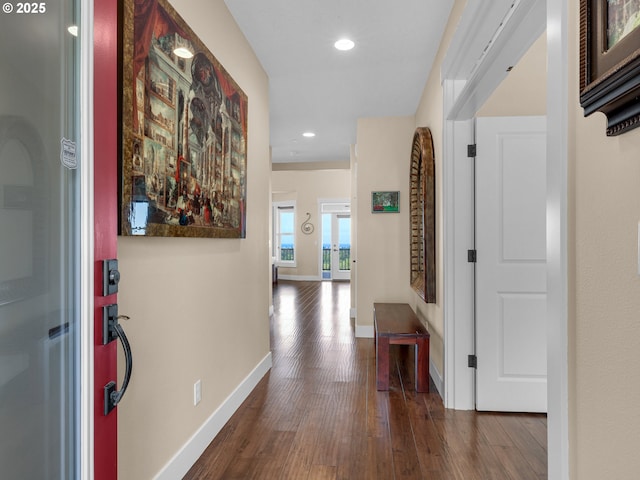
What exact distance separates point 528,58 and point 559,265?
2230mm

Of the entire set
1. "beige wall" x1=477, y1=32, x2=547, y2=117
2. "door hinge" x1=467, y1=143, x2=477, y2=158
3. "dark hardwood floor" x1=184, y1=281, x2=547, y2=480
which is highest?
"beige wall" x1=477, y1=32, x2=547, y2=117

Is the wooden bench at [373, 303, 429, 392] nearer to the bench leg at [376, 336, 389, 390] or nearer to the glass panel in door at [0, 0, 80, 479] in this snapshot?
the bench leg at [376, 336, 389, 390]

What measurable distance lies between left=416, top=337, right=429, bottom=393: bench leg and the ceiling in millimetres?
2344

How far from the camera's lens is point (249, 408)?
8.75ft

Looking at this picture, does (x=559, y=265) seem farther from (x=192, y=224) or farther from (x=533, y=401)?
(x=533, y=401)

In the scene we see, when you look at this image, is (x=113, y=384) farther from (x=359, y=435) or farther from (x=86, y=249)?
(x=359, y=435)

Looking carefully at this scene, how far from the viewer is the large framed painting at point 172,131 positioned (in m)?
1.43

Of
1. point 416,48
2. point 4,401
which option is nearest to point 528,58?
point 416,48

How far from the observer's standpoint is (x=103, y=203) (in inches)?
39.2

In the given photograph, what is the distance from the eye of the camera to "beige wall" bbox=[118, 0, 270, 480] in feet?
4.99

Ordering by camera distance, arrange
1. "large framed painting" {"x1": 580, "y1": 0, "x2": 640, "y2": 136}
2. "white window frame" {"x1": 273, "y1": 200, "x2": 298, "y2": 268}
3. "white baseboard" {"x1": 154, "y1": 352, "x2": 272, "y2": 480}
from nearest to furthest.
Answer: "large framed painting" {"x1": 580, "y1": 0, "x2": 640, "y2": 136} < "white baseboard" {"x1": 154, "y1": 352, "x2": 272, "y2": 480} < "white window frame" {"x1": 273, "y1": 200, "x2": 298, "y2": 268}

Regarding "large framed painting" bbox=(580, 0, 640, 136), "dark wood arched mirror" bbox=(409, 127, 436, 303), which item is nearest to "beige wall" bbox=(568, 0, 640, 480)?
"large framed painting" bbox=(580, 0, 640, 136)

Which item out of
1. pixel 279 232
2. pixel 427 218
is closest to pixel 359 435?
pixel 427 218

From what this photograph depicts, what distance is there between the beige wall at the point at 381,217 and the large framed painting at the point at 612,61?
385 centimetres
